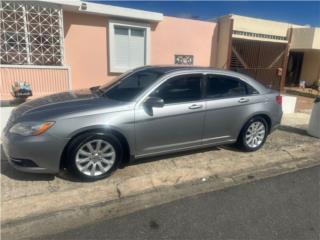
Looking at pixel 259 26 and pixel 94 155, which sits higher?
pixel 259 26

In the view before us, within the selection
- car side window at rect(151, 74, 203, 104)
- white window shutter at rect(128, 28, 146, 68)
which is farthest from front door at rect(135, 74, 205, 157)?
white window shutter at rect(128, 28, 146, 68)

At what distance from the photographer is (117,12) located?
309 inches

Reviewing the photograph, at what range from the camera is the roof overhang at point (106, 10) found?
688 centimetres

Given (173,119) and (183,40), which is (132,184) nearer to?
(173,119)

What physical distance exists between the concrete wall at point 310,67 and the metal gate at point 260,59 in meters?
8.25

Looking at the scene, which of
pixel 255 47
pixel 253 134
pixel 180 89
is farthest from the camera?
pixel 255 47

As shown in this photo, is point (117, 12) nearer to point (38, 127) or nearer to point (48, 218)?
point (38, 127)

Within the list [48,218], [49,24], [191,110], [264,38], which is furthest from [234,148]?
[264,38]

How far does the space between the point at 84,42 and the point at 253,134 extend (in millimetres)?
5739

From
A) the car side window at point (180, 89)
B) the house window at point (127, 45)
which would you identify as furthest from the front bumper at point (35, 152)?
the house window at point (127, 45)

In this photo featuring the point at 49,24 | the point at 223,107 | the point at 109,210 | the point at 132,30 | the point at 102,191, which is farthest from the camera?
the point at 132,30

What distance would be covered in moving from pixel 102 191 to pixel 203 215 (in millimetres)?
1312

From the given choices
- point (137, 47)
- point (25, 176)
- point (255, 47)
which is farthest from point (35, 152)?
point (255, 47)

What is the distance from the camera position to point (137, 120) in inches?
144
